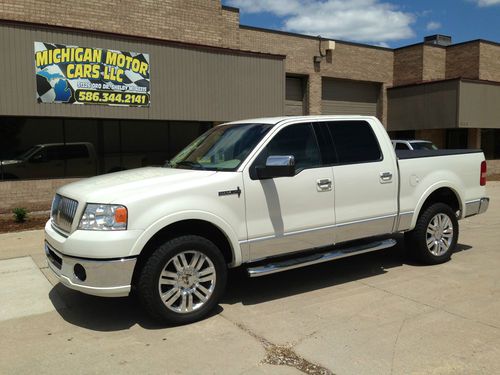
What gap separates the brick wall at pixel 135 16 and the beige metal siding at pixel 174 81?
7.18ft

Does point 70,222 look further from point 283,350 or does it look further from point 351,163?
point 351,163

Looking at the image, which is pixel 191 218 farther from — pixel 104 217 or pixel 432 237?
pixel 432 237

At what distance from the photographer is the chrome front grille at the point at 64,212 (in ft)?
15.2

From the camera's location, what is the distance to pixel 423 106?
23328 millimetres

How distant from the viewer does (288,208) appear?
17.0ft

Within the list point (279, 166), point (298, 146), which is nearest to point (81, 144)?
point (298, 146)

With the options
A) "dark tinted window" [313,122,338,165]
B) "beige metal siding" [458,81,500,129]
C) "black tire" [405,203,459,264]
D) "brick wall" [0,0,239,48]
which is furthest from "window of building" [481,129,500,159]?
"dark tinted window" [313,122,338,165]

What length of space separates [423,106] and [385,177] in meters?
18.9

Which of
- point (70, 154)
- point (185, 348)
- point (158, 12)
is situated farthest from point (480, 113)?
point (185, 348)

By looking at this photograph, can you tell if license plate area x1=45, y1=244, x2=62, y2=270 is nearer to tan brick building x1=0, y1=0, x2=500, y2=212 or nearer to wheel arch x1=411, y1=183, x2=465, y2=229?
wheel arch x1=411, y1=183, x2=465, y2=229

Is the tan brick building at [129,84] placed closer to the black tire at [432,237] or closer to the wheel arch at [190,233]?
the wheel arch at [190,233]

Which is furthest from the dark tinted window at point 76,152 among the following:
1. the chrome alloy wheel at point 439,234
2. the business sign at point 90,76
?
the chrome alloy wheel at point 439,234

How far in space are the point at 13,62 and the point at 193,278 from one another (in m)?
8.80

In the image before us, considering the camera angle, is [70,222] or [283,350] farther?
[70,222]
